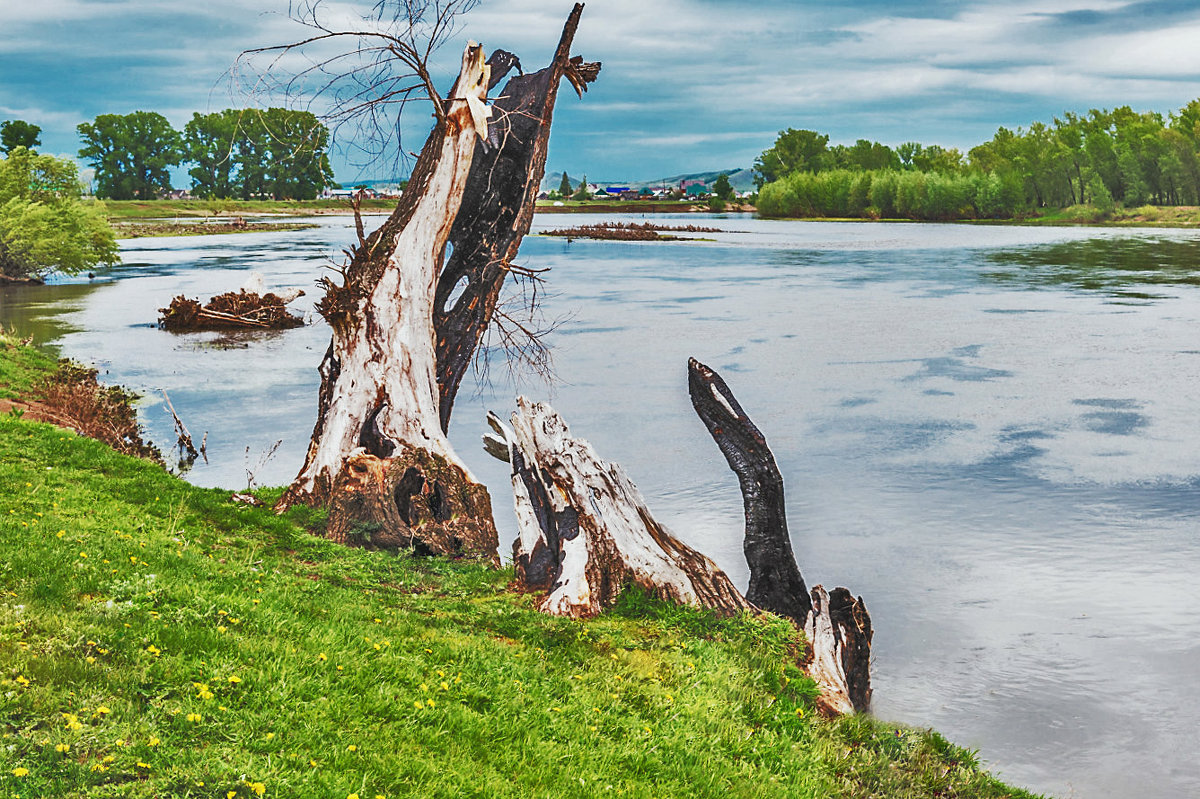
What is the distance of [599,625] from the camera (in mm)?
8016

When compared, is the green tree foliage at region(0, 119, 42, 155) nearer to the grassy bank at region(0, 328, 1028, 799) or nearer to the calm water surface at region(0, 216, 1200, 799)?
the calm water surface at region(0, 216, 1200, 799)

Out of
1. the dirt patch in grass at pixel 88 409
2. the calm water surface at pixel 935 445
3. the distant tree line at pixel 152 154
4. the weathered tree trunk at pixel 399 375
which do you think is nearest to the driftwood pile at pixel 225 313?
the calm water surface at pixel 935 445

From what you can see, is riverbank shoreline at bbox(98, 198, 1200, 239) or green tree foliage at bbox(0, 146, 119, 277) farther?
riverbank shoreline at bbox(98, 198, 1200, 239)

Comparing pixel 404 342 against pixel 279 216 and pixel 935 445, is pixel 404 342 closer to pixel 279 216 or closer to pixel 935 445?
pixel 935 445

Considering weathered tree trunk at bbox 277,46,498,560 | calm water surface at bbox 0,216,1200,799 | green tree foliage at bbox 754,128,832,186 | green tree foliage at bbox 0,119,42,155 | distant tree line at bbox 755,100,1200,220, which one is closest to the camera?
calm water surface at bbox 0,216,1200,799

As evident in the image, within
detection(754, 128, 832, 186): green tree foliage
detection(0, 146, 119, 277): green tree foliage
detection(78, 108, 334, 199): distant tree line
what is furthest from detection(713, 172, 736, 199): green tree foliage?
detection(0, 146, 119, 277): green tree foliage

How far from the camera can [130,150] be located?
4628 inches

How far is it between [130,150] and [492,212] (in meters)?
120

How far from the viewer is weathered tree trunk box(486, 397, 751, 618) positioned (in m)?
8.63

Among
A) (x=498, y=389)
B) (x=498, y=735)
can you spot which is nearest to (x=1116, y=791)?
(x=498, y=735)

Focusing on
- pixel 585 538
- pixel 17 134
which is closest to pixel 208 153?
pixel 17 134

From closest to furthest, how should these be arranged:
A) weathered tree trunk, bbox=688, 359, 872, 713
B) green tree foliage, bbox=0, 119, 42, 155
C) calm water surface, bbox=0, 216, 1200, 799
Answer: calm water surface, bbox=0, 216, 1200, 799 < weathered tree trunk, bbox=688, 359, 872, 713 < green tree foliage, bbox=0, 119, 42, 155

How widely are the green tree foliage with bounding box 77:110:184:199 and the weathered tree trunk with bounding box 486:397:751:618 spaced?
122 metres

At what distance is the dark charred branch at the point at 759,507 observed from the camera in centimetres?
922
